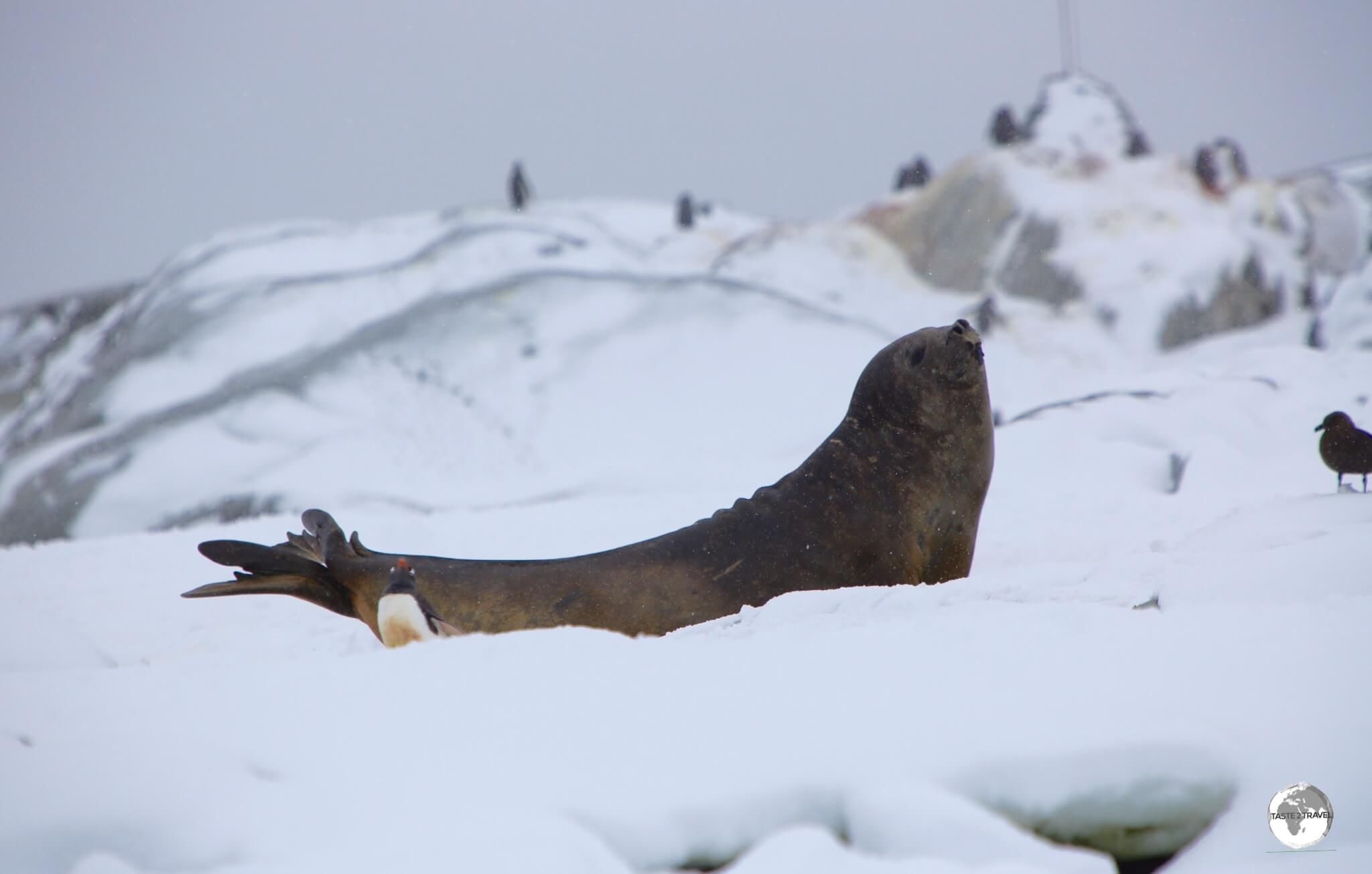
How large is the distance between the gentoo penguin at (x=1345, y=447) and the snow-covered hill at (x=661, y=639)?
0.48 feet

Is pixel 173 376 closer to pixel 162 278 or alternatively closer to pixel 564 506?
pixel 162 278

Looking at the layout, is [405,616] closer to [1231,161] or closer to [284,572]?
[284,572]

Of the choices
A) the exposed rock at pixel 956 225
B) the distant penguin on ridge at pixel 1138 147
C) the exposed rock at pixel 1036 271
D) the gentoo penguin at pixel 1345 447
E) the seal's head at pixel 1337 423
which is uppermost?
the distant penguin on ridge at pixel 1138 147

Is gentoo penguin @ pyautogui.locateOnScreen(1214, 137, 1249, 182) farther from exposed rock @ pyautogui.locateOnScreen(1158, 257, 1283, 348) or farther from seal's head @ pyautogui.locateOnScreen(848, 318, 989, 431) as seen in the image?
seal's head @ pyautogui.locateOnScreen(848, 318, 989, 431)

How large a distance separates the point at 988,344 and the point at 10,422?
1029 centimetres

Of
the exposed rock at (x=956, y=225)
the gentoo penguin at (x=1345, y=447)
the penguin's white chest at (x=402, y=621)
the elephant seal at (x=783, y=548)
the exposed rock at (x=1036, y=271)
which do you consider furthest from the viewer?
the exposed rock at (x=956, y=225)

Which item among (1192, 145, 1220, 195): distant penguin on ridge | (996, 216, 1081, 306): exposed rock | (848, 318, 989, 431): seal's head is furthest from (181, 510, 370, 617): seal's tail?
(1192, 145, 1220, 195): distant penguin on ridge

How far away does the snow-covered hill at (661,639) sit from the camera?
1.35 metres

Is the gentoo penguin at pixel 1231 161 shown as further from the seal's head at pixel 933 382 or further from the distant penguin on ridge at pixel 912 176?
the seal's head at pixel 933 382

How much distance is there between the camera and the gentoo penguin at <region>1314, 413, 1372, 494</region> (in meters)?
3.61

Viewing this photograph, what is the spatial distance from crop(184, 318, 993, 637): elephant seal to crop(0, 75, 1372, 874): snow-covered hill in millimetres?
255

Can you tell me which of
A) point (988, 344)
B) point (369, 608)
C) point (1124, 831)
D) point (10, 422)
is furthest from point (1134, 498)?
point (10, 422)

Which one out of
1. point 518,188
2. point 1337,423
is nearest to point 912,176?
point 518,188

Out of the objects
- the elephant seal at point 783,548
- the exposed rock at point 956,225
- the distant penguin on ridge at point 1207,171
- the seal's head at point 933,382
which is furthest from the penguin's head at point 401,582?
the distant penguin on ridge at point 1207,171
